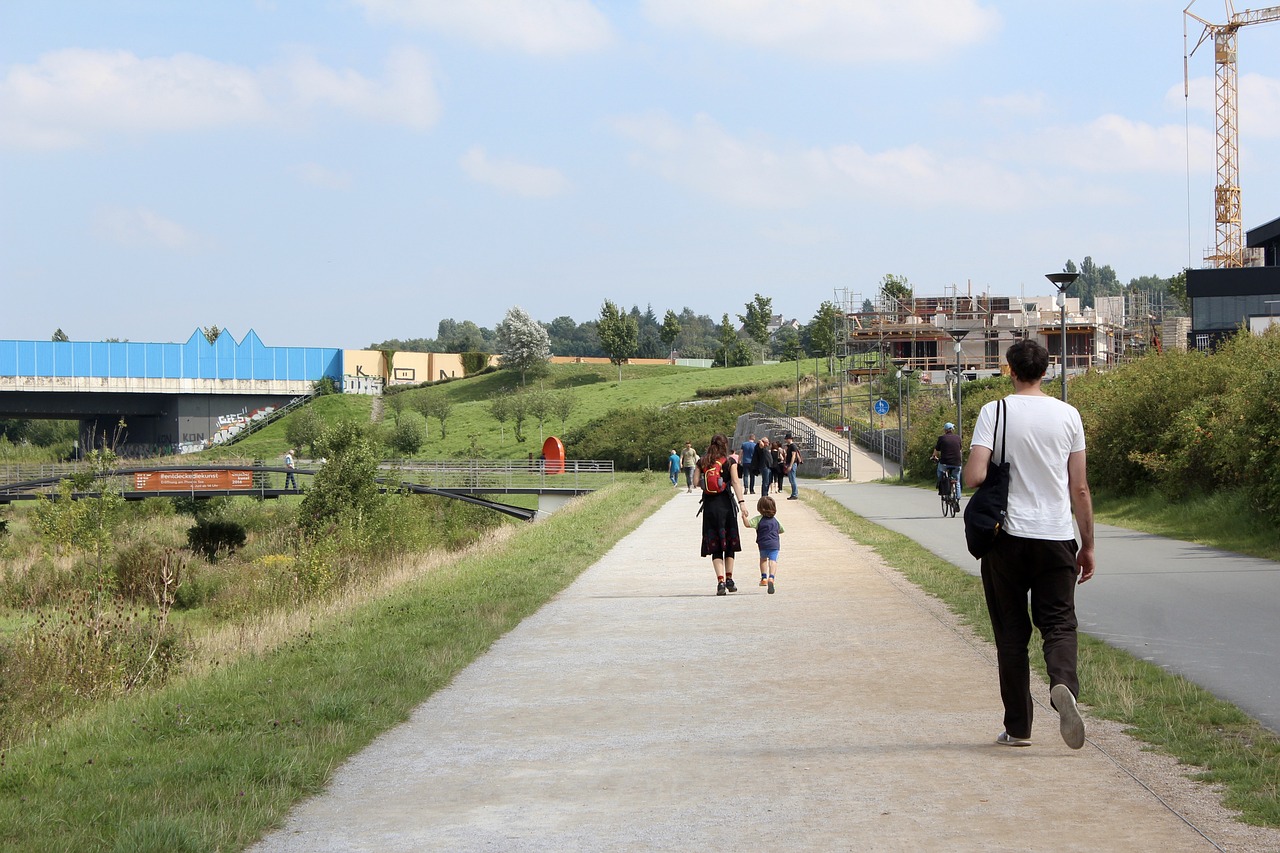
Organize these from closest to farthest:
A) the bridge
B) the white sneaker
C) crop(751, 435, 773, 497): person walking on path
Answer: the white sneaker, crop(751, 435, 773, 497): person walking on path, the bridge

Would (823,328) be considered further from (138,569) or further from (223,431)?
(138,569)

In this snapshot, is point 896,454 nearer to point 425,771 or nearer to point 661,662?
point 661,662

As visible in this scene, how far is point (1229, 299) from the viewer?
54906 mm

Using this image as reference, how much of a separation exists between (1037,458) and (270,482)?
53446 mm

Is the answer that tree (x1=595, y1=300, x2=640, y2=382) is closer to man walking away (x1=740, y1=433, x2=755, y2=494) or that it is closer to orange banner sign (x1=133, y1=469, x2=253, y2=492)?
orange banner sign (x1=133, y1=469, x2=253, y2=492)

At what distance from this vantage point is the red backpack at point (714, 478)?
13719 mm

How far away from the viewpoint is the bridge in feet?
172

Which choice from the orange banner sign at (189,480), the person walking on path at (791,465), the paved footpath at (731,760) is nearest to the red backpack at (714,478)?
the paved footpath at (731,760)

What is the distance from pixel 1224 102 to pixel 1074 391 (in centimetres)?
8475

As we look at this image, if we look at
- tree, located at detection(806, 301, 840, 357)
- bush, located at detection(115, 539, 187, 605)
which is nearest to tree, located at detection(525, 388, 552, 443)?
tree, located at detection(806, 301, 840, 357)

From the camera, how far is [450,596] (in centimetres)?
1316

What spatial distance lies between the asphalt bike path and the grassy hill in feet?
180

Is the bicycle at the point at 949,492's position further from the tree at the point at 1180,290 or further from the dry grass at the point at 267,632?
the tree at the point at 1180,290

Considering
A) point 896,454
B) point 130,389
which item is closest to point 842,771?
point 896,454
